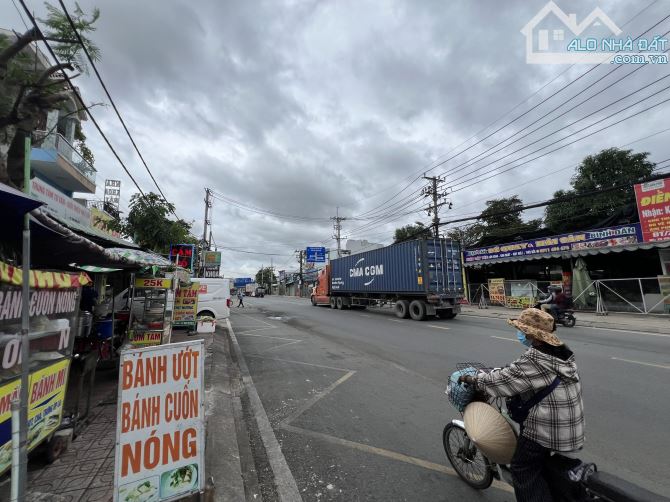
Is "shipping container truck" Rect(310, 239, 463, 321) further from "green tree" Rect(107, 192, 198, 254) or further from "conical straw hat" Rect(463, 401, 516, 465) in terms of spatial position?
"conical straw hat" Rect(463, 401, 516, 465)

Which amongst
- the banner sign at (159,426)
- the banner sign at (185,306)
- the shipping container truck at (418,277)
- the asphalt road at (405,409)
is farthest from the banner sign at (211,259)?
the banner sign at (159,426)

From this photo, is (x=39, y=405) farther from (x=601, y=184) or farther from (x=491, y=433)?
(x=601, y=184)

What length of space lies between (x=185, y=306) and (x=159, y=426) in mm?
9806

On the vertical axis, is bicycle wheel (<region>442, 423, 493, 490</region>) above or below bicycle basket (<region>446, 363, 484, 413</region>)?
below

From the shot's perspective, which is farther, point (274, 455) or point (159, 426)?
point (274, 455)

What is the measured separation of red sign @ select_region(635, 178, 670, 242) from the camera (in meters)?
14.8

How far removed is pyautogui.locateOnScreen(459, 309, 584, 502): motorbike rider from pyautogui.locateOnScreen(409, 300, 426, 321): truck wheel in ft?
43.4

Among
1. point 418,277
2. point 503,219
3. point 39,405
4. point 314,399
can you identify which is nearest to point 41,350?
point 39,405

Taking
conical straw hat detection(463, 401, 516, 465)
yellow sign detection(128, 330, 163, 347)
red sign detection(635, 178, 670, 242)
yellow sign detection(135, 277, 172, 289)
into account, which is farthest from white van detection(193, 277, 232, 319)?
red sign detection(635, 178, 670, 242)

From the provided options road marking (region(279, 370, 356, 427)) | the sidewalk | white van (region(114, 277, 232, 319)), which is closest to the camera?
road marking (region(279, 370, 356, 427))

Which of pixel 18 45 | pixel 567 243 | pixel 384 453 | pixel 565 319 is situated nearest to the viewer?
pixel 384 453

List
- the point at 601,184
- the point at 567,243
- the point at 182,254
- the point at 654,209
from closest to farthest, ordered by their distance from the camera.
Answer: the point at 182,254 → the point at 654,209 → the point at 567,243 → the point at 601,184

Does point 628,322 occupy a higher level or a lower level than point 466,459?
lower

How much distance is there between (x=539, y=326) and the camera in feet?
7.08
